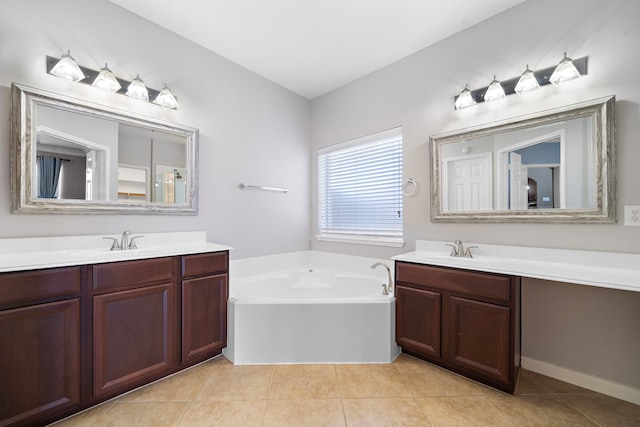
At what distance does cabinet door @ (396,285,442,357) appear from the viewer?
1912 mm

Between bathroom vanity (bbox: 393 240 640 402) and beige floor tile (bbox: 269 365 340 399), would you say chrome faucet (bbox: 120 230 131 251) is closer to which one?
beige floor tile (bbox: 269 365 340 399)

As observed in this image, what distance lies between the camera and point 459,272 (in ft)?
5.94

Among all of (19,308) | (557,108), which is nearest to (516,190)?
(557,108)

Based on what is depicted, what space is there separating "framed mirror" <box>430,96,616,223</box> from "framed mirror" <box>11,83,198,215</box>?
2.22 metres

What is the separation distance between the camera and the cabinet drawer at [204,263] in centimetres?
191

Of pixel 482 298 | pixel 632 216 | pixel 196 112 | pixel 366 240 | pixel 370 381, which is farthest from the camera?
pixel 366 240

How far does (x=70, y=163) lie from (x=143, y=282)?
97 centimetres

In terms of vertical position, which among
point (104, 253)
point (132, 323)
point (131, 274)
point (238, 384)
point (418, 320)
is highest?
point (104, 253)

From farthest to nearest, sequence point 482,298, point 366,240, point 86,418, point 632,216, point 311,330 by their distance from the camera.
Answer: point 366,240, point 311,330, point 482,298, point 632,216, point 86,418

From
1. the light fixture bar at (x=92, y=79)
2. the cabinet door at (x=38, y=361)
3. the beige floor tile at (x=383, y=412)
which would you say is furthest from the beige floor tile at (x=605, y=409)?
the light fixture bar at (x=92, y=79)

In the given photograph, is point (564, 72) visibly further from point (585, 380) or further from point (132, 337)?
point (132, 337)

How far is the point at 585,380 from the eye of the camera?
173cm

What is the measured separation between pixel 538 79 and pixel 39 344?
133 inches

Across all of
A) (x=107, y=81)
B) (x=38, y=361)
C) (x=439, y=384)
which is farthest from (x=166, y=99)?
(x=439, y=384)
